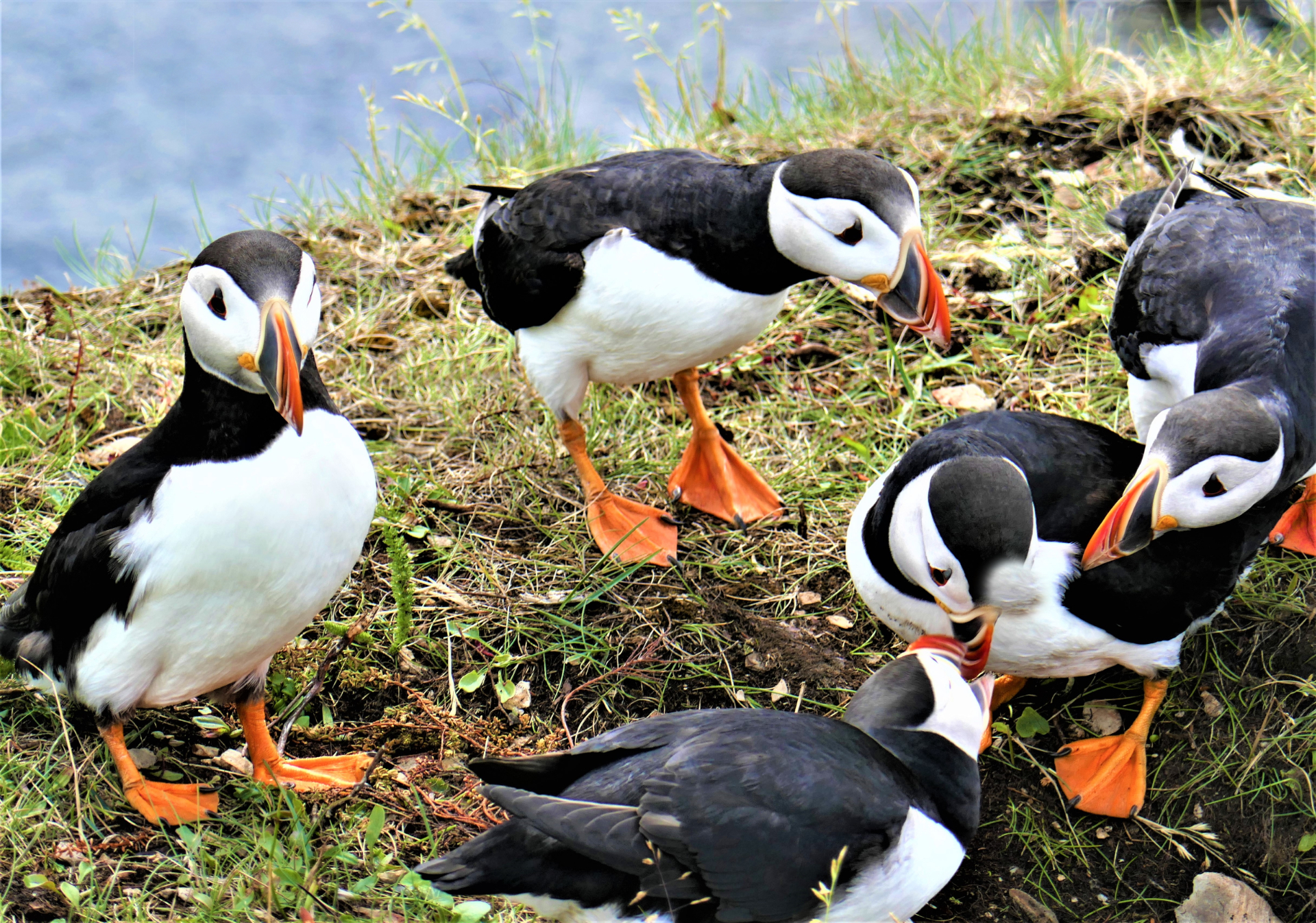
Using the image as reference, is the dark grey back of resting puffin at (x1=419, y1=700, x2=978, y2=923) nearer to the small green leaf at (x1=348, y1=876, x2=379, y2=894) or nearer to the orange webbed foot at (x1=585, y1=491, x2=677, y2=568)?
the small green leaf at (x1=348, y1=876, x2=379, y2=894)

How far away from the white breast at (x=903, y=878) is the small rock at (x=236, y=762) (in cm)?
168

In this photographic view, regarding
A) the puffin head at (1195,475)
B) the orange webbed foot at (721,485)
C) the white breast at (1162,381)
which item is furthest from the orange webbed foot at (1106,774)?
the orange webbed foot at (721,485)

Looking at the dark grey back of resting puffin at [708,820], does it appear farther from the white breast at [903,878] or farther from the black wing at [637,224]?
the black wing at [637,224]

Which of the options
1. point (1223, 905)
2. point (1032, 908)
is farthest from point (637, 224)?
point (1223, 905)

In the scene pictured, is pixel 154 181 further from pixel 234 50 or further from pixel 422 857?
pixel 422 857

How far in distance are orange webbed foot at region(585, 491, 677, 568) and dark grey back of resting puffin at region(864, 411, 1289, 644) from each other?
0.86 m

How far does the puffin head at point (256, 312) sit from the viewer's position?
8.32 ft

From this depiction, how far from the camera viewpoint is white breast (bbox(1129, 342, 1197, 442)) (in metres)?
3.56

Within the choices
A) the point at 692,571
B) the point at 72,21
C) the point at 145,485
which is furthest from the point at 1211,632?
the point at 72,21

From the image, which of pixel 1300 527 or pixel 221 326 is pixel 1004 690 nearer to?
pixel 1300 527

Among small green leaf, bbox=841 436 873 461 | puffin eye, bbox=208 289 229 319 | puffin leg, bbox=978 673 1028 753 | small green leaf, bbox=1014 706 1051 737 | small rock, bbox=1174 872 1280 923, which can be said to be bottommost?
small rock, bbox=1174 872 1280 923

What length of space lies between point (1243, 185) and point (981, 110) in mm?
1228

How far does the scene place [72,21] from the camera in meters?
8.08

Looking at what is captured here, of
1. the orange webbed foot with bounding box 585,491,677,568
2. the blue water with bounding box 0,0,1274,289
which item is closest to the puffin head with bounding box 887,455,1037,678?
the orange webbed foot with bounding box 585,491,677,568
